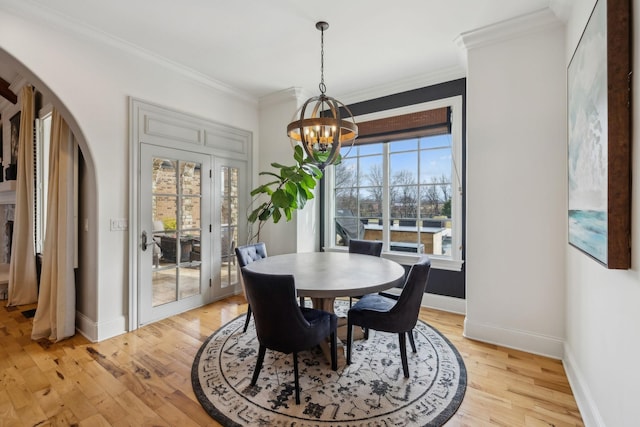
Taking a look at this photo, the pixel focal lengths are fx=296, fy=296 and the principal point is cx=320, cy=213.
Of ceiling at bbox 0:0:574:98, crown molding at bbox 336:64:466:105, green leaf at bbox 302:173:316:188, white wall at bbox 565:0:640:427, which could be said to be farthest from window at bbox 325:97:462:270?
white wall at bbox 565:0:640:427

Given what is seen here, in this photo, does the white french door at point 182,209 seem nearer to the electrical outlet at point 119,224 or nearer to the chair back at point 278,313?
the electrical outlet at point 119,224

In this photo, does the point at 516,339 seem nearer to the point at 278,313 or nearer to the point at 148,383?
the point at 278,313

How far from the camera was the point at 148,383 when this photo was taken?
2.15 m

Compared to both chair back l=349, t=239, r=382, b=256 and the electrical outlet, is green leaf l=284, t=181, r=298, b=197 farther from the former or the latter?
the electrical outlet

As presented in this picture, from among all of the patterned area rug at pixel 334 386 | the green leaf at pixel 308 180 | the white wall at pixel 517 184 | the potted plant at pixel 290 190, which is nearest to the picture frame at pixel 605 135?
the white wall at pixel 517 184

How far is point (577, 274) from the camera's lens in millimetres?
2137

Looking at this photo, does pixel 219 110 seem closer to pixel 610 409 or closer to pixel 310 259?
pixel 310 259

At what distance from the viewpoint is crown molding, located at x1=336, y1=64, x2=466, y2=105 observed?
347 cm

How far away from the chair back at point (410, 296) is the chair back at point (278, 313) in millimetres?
639

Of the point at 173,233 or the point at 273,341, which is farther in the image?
the point at 173,233

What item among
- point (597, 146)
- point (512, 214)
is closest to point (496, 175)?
point (512, 214)

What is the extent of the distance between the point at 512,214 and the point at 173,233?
141 inches

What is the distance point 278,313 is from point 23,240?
13.5ft

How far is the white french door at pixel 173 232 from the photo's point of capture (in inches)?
126
